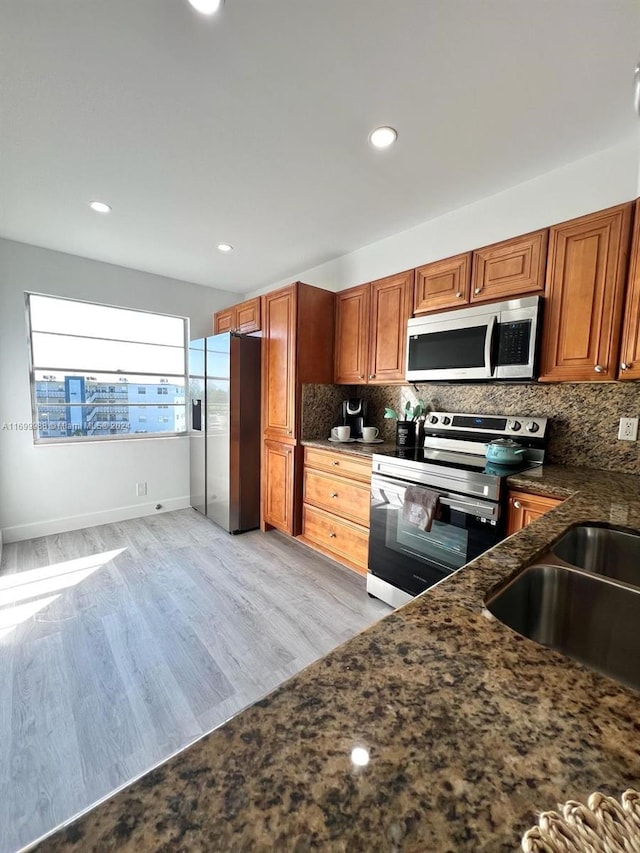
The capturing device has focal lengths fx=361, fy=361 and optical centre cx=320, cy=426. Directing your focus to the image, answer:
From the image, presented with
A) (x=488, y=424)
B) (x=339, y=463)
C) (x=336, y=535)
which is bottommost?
(x=336, y=535)

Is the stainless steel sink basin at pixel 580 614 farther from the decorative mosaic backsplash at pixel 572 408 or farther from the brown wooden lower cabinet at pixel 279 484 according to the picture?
the brown wooden lower cabinet at pixel 279 484

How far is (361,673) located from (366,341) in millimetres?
2575

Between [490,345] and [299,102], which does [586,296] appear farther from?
[299,102]

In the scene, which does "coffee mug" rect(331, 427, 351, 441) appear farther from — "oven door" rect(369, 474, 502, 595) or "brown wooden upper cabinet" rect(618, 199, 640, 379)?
"brown wooden upper cabinet" rect(618, 199, 640, 379)

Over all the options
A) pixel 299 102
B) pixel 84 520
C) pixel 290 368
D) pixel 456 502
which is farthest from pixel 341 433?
pixel 84 520

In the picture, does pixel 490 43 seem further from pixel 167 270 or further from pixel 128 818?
pixel 167 270

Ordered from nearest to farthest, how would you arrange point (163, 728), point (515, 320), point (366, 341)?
point (163, 728), point (515, 320), point (366, 341)

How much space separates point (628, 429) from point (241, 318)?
3157mm

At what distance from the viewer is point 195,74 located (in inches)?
57.7

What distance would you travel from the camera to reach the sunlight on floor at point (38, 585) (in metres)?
2.15

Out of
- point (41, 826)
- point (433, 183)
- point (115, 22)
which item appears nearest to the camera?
point (41, 826)

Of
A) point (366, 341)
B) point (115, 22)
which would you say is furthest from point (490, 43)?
point (366, 341)

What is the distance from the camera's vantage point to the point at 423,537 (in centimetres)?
209

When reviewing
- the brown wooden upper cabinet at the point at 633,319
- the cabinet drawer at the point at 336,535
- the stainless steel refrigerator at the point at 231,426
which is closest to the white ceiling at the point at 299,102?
the brown wooden upper cabinet at the point at 633,319
